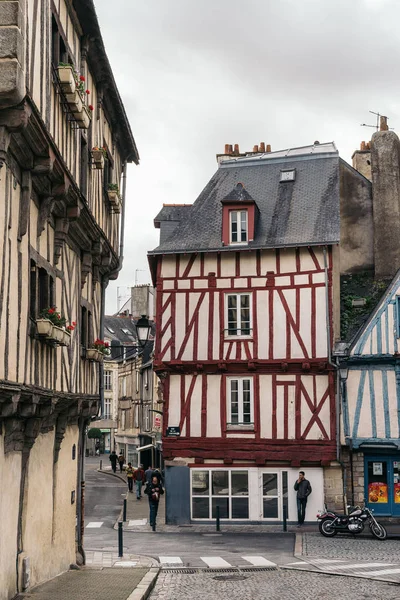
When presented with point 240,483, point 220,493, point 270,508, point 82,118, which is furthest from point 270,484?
point 82,118

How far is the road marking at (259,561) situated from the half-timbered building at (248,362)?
6.15 meters

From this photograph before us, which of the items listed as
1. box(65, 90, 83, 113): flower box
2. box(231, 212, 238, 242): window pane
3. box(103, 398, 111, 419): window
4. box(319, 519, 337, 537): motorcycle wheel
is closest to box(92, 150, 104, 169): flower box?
box(65, 90, 83, 113): flower box

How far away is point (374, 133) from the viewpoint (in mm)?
25031

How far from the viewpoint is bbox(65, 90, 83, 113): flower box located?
1154cm

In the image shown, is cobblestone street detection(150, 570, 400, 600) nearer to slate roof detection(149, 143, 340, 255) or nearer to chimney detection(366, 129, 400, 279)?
→ slate roof detection(149, 143, 340, 255)

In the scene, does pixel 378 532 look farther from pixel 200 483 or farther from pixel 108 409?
pixel 108 409

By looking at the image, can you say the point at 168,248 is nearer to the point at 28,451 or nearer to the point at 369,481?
the point at 369,481

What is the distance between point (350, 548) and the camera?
17484 mm

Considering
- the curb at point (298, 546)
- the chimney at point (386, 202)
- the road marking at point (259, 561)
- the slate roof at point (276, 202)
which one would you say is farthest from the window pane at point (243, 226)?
the road marking at point (259, 561)

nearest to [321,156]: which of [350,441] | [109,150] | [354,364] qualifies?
[354,364]

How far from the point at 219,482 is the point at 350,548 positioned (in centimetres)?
596

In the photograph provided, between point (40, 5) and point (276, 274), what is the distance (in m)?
13.7

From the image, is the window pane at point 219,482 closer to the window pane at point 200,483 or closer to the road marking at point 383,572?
the window pane at point 200,483

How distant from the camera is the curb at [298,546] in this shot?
16594 millimetres
